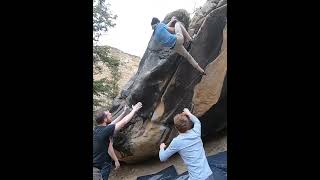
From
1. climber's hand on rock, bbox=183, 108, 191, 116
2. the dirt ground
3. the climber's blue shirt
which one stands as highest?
the climber's blue shirt

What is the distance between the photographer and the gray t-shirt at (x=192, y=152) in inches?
164

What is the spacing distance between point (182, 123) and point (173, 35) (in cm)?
92

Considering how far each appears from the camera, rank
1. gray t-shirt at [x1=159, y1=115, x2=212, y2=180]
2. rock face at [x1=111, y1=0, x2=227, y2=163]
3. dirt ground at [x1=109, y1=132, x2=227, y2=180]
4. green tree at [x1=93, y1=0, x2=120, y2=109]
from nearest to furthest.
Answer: gray t-shirt at [x1=159, y1=115, x2=212, y2=180] → dirt ground at [x1=109, y1=132, x2=227, y2=180] → green tree at [x1=93, y1=0, x2=120, y2=109] → rock face at [x1=111, y1=0, x2=227, y2=163]

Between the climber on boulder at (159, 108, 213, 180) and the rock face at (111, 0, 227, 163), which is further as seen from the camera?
the rock face at (111, 0, 227, 163)

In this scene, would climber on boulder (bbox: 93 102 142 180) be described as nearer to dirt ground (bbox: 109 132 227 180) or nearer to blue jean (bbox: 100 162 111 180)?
blue jean (bbox: 100 162 111 180)

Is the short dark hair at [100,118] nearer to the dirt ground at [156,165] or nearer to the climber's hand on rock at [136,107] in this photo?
the climber's hand on rock at [136,107]

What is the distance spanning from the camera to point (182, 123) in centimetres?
425

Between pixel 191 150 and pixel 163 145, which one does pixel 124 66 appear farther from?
pixel 191 150

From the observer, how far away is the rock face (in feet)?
15.0

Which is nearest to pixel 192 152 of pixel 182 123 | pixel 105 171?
pixel 182 123

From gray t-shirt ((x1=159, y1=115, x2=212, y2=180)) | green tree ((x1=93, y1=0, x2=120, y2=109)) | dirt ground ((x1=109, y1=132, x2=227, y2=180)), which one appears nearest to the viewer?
gray t-shirt ((x1=159, y1=115, x2=212, y2=180))

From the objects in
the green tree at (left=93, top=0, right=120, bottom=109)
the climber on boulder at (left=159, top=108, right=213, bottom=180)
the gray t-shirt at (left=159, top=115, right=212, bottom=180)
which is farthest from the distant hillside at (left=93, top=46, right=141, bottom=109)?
the gray t-shirt at (left=159, top=115, right=212, bottom=180)
